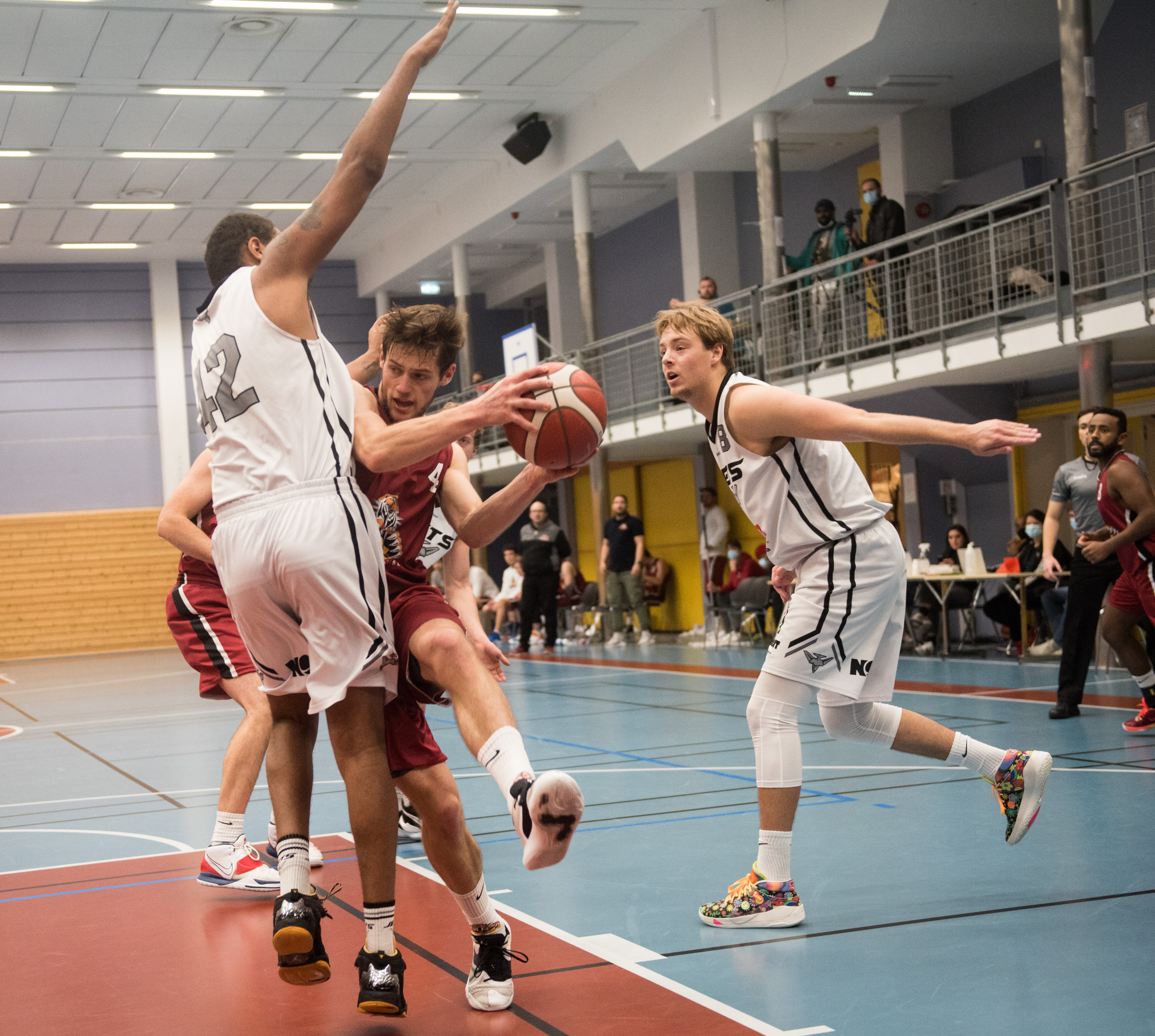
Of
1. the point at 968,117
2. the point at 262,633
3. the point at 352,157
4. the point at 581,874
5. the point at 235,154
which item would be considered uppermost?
the point at 235,154

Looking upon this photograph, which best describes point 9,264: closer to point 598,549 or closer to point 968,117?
point 598,549

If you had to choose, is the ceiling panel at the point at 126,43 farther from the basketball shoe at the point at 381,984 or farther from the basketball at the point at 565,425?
the basketball shoe at the point at 381,984

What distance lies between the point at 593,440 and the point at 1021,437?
107 cm

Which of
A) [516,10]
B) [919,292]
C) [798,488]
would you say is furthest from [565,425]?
[516,10]

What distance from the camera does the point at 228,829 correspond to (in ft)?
15.5

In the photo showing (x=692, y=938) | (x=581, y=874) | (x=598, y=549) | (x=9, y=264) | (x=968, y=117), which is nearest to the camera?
(x=692, y=938)

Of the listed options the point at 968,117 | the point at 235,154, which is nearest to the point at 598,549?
the point at 968,117

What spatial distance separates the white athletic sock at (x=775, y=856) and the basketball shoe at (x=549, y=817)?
1304 millimetres

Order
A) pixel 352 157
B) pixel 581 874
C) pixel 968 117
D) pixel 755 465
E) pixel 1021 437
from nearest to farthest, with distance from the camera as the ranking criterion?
pixel 352 157, pixel 1021 437, pixel 755 465, pixel 581 874, pixel 968 117

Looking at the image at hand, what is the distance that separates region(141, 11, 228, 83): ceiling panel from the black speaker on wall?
15.7 feet

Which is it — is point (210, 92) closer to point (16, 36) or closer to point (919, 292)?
point (16, 36)

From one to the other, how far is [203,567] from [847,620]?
2.54 m

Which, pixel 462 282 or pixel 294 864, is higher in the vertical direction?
pixel 462 282

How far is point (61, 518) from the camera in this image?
27.1 meters
